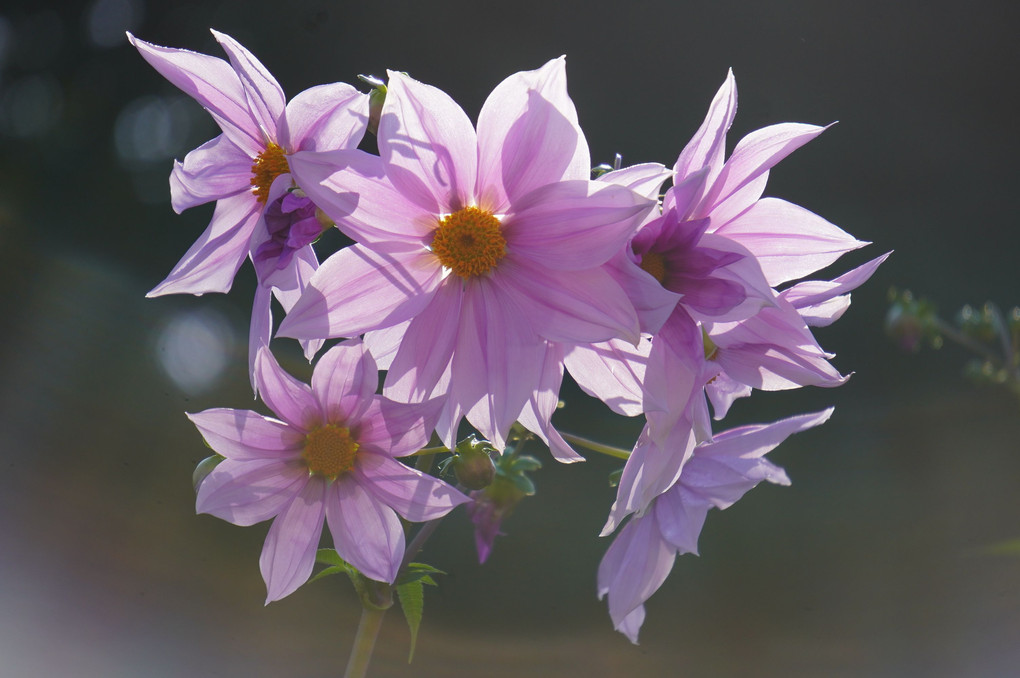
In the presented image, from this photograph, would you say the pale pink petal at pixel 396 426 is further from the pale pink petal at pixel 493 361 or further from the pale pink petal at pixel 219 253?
the pale pink petal at pixel 219 253

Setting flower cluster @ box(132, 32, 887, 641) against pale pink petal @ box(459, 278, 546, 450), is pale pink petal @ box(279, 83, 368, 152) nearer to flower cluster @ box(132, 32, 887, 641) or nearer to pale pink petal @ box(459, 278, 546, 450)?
flower cluster @ box(132, 32, 887, 641)

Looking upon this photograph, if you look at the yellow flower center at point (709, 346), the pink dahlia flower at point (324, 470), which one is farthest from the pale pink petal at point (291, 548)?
the yellow flower center at point (709, 346)

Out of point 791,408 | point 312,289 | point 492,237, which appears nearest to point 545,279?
point 492,237

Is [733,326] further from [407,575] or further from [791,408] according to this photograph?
[791,408]

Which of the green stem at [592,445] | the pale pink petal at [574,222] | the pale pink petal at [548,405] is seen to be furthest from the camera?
the green stem at [592,445]

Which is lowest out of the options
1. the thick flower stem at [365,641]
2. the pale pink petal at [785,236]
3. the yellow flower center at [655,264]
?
the thick flower stem at [365,641]

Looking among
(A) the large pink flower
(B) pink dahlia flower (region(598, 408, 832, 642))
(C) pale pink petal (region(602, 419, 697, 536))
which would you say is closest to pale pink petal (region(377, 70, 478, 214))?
(A) the large pink flower

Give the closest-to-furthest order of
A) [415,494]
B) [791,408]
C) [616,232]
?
1. [616,232]
2. [415,494]
3. [791,408]
